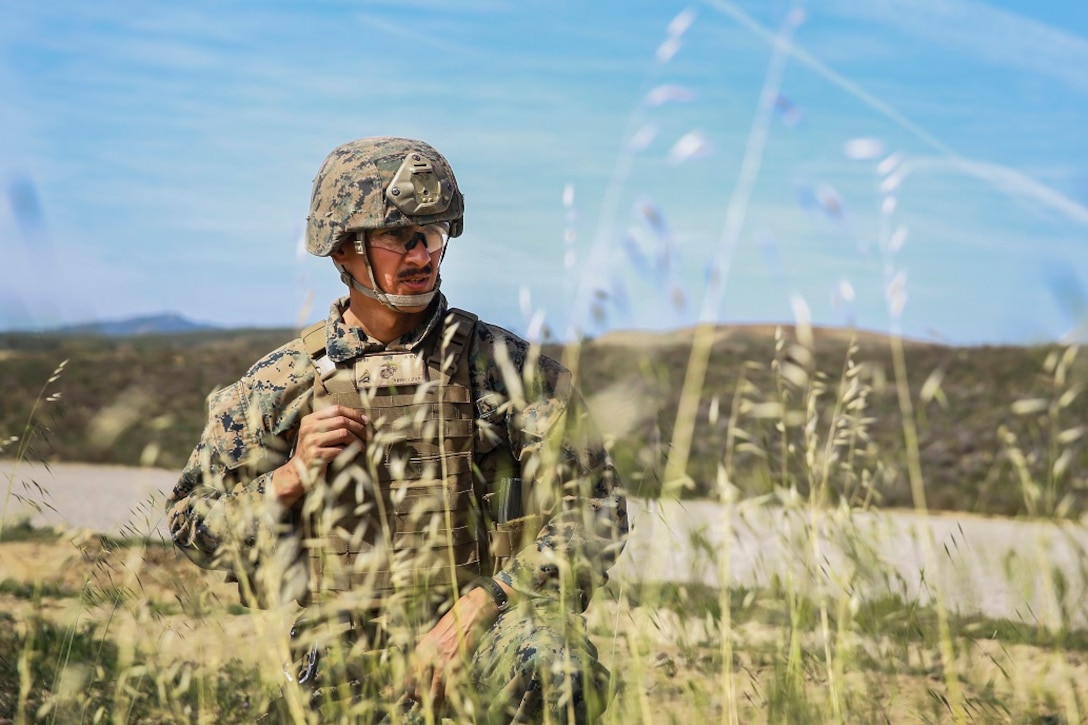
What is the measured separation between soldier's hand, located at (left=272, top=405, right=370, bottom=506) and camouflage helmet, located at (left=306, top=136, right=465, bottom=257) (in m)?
0.63

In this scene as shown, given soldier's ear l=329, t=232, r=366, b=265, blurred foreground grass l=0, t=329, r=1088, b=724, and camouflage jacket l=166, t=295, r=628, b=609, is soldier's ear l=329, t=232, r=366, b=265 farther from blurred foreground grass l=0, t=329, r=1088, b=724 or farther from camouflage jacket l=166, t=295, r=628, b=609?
blurred foreground grass l=0, t=329, r=1088, b=724

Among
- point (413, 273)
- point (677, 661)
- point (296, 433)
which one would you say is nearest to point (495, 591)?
point (296, 433)

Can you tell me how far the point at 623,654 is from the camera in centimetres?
620

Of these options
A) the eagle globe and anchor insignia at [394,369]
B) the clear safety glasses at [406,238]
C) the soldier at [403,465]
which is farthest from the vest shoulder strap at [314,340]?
the clear safety glasses at [406,238]

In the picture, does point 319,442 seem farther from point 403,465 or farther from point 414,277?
point 414,277

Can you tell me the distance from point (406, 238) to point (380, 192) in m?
0.18

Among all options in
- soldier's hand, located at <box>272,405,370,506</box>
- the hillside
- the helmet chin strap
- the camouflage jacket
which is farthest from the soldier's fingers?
the hillside

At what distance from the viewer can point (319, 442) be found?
377cm

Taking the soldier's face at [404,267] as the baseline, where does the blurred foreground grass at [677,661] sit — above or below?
below

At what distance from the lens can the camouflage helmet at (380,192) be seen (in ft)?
13.0

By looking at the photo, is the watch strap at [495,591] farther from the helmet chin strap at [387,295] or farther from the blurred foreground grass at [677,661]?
the helmet chin strap at [387,295]

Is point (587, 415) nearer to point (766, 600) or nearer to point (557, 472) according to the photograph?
point (557, 472)

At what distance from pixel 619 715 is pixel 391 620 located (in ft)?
2.51

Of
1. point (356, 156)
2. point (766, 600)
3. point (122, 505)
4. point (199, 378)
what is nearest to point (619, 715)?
point (766, 600)
